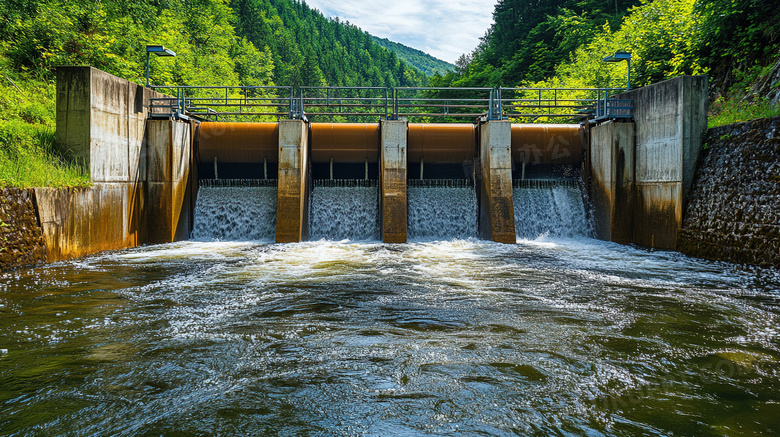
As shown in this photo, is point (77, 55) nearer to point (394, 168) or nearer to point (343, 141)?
point (343, 141)

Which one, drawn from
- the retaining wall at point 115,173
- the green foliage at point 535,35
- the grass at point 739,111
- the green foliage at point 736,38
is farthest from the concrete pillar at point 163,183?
the green foliage at point 535,35

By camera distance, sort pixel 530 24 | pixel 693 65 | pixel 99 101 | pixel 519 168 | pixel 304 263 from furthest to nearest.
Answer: pixel 530 24, pixel 519 168, pixel 693 65, pixel 99 101, pixel 304 263

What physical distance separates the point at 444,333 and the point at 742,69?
1371 centimetres

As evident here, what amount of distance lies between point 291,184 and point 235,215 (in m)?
2.24

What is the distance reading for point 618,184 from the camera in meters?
13.8

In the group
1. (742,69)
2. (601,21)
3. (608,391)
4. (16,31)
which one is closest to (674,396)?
(608,391)

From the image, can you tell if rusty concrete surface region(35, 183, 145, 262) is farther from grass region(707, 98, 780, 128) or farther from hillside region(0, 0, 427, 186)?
grass region(707, 98, 780, 128)

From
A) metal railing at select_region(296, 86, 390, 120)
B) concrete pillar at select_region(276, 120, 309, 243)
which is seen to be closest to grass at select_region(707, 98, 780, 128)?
metal railing at select_region(296, 86, 390, 120)

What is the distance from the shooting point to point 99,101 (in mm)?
11383

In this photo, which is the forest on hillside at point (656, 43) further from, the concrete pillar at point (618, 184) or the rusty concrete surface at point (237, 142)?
the rusty concrete surface at point (237, 142)

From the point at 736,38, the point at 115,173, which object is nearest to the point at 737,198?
the point at 736,38

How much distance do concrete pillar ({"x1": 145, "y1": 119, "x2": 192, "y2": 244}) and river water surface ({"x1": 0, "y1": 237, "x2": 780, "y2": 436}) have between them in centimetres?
435

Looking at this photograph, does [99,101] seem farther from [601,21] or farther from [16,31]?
[601,21]

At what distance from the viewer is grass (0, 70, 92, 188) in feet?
30.9
